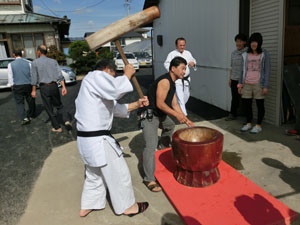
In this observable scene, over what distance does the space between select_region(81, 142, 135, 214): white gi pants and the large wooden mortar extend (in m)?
0.69

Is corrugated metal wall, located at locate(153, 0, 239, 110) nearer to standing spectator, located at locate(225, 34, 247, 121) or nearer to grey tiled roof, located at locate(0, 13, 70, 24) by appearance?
standing spectator, located at locate(225, 34, 247, 121)

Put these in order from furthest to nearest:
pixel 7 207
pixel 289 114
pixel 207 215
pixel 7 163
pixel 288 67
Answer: pixel 289 114 → pixel 288 67 → pixel 7 163 → pixel 7 207 → pixel 207 215

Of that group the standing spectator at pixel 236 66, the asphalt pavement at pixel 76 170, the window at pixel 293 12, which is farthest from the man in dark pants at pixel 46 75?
the window at pixel 293 12

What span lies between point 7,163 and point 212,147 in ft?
11.9

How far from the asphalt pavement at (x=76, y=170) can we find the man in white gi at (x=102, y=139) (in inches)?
7.9

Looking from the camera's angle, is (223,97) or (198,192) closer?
(198,192)

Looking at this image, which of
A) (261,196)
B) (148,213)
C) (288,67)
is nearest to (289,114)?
(288,67)

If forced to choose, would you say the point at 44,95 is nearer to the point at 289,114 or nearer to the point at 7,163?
the point at 7,163

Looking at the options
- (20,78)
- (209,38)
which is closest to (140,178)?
(20,78)

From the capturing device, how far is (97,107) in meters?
2.55

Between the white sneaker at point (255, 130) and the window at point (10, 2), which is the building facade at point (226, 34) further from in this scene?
the window at point (10, 2)

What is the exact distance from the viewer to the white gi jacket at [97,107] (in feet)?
8.06

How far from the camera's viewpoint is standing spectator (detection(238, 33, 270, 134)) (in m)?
4.70

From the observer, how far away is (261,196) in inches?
113
